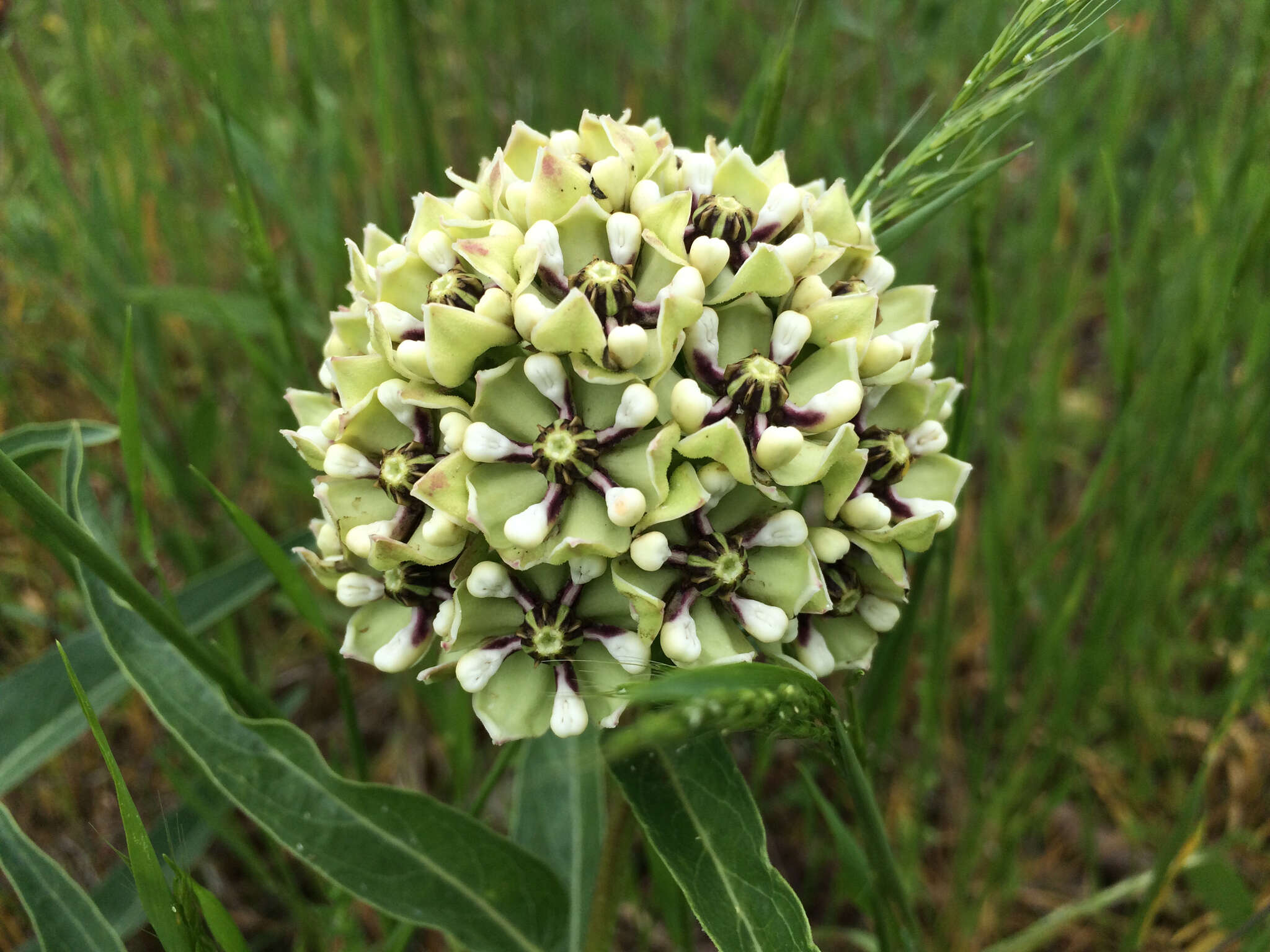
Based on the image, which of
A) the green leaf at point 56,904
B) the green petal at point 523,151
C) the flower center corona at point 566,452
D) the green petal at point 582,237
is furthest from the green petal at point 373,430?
the green leaf at point 56,904

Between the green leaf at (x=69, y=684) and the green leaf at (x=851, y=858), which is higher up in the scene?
the green leaf at (x=851, y=858)

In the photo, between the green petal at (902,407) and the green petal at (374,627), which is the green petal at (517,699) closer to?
the green petal at (374,627)

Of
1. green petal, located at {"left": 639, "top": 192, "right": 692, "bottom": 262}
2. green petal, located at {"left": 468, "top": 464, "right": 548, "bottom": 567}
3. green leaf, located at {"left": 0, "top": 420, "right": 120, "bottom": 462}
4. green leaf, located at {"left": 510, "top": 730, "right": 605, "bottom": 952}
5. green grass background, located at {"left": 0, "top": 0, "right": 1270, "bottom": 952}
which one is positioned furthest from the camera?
green grass background, located at {"left": 0, "top": 0, "right": 1270, "bottom": 952}

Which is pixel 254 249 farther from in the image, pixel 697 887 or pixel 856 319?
pixel 697 887

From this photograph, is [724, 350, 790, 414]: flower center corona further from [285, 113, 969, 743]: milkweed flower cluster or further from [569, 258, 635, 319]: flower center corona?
[569, 258, 635, 319]: flower center corona

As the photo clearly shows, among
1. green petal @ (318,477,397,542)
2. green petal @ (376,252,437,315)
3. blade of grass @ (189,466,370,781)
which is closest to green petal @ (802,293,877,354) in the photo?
green petal @ (376,252,437,315)

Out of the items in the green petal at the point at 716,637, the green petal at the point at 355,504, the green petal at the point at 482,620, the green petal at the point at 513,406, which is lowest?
the green petal at the point at 482,620

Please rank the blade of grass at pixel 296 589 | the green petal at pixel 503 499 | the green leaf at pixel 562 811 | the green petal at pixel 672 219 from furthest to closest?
1. the green leaf at pixel 562 811
2. the blade of grass at pixel 296 589
3. the green petal at pixel 672 219
4. the green petal at pixel 503 499
